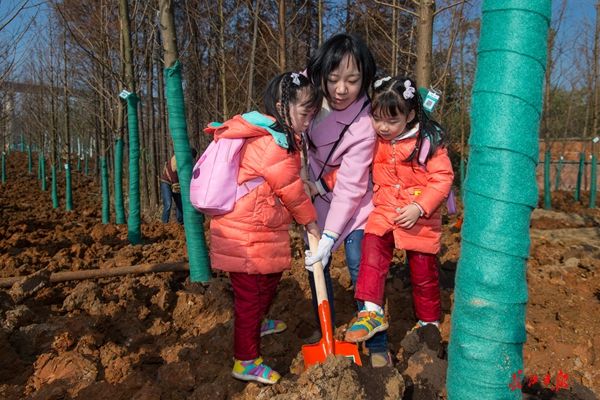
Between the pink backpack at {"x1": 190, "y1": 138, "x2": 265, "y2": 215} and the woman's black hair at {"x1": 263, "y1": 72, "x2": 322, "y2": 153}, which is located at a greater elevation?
the woman's black hair at {"x1": 263, "y1": 72, "x2": 322, "y2": 153}

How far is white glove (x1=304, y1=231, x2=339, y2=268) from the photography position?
2357 millimetres

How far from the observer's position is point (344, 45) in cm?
225

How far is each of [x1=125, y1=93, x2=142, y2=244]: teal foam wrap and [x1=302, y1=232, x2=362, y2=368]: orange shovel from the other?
422cm

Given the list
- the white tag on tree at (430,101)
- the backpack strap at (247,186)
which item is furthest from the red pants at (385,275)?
the white tag on tree at (430,101)

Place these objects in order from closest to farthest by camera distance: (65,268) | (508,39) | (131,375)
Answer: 1. (508,39)
2. (131,375)
3. (65,268)

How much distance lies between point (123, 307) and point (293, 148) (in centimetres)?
180

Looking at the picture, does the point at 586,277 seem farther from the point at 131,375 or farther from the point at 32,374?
the point at 32,374

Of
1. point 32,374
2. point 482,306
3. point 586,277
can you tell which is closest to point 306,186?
point 482,306

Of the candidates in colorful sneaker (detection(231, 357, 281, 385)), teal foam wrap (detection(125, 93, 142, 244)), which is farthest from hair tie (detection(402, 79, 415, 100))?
teal foam wrap (detection(125, 93, 142, 244))

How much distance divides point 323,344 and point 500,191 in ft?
4.64

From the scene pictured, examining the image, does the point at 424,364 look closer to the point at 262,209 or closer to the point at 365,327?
the point at 365,327

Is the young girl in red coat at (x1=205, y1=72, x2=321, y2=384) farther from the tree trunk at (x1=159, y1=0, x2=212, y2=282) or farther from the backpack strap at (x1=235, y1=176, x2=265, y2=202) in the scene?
the tree trunk at (x1=159, y1=0, x2=212, y2=282)

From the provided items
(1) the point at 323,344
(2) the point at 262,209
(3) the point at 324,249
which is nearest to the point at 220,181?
(2) the point at 262,209

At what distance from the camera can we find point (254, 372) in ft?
7.47
